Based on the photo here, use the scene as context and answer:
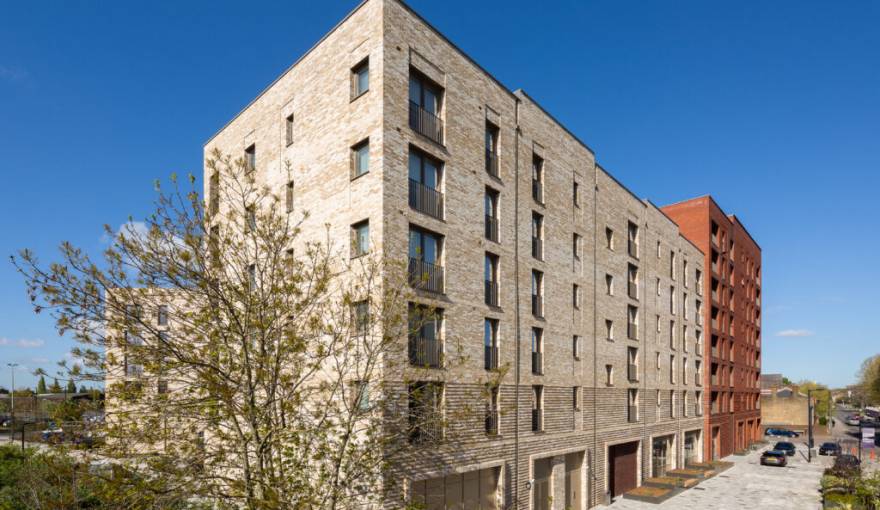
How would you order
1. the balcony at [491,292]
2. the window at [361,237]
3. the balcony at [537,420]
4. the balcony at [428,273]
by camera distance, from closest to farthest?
1. the window at [361,237]
2. the balcony at [428,273]
3. the balcony at [491,292]
4. the balcony at [537,420]

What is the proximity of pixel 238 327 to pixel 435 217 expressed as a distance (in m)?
8.81

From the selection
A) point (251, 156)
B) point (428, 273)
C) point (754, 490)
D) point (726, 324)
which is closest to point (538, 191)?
point (428, 273)

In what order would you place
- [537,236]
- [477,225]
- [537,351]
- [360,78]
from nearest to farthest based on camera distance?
[360,78]
[477,225]
[537,351]
[537,236]

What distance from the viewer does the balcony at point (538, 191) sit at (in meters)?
23.8

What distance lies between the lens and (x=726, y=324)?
167 ft

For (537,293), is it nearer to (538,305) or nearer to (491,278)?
(538,305)

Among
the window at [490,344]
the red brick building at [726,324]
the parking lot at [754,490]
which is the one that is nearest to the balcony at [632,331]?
the parking lot at [754,490]

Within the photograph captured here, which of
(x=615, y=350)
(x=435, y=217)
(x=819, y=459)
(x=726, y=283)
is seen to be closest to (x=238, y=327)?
(x=435, y=217)

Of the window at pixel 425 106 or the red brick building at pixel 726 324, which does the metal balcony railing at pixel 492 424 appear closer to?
the window at pixel 425 106

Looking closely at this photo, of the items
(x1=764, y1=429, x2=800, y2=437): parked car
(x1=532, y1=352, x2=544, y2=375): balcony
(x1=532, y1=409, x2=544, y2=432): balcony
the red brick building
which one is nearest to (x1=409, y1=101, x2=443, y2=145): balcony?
(x1=532, y1=352, x2=544, y2=375): balcony

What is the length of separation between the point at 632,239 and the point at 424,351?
21051mm

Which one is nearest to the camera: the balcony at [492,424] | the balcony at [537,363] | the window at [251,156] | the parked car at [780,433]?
the balcony at [492,424]

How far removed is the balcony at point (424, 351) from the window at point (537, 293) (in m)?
6.75

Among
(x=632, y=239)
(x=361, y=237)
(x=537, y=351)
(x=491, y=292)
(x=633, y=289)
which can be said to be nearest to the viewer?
(x=361, y=237)
